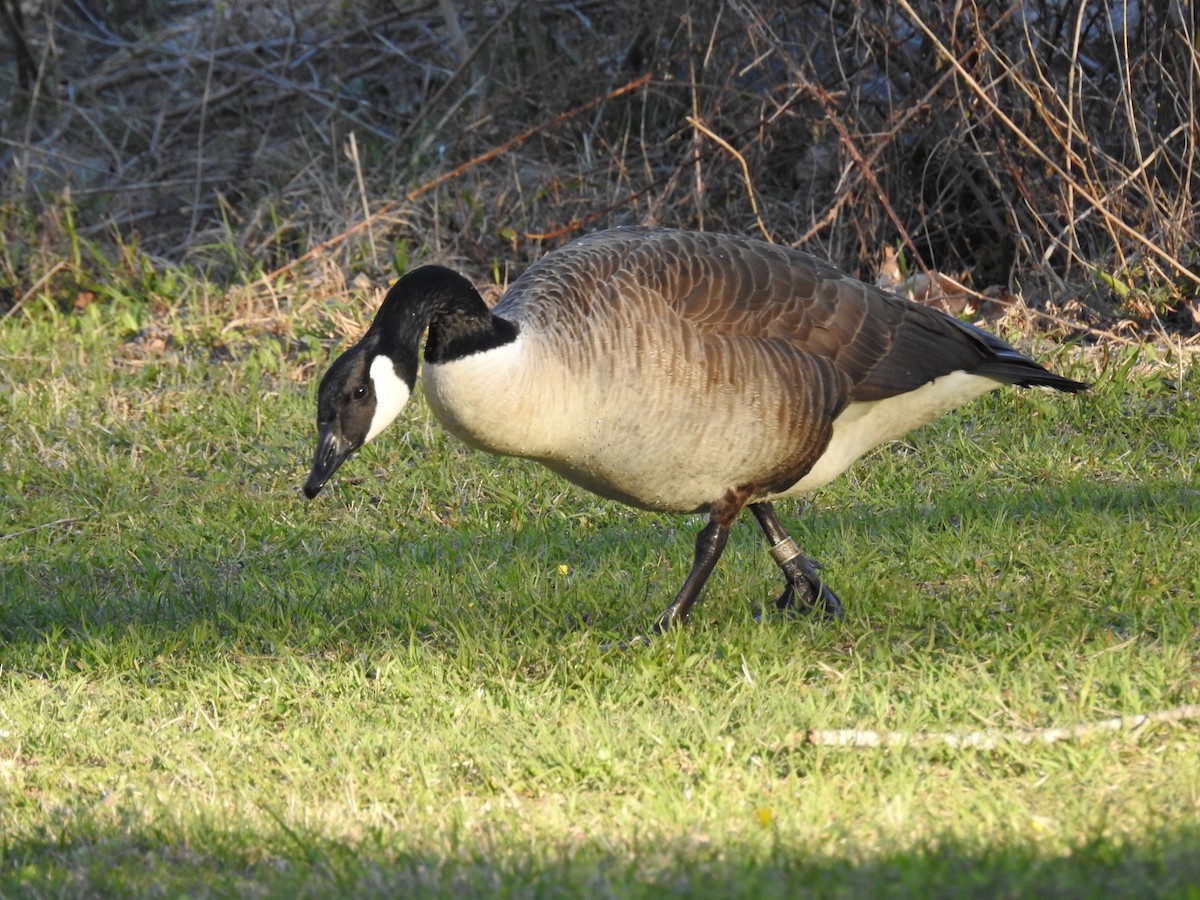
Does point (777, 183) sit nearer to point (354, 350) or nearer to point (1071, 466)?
point (1071, 466)

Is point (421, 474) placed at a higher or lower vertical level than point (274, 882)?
lower

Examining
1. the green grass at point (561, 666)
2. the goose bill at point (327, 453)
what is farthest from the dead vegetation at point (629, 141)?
the goose bill at point (327, 453)

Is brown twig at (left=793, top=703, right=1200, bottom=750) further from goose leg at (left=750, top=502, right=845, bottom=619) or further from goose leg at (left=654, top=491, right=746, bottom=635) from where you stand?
goose leg at (left=750, top=502, right=845, bottom=619)

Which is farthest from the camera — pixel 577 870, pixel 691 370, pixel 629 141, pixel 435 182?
pixel 629 141

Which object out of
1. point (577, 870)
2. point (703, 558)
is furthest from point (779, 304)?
point (577, 870)

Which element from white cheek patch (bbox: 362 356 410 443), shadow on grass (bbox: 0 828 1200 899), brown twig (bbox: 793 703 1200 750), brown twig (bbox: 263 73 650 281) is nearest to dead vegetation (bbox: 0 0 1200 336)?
brown twig (bbox: 263 73 650 281)

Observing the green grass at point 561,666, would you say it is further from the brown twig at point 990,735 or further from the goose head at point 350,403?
the goose head at point 350,403

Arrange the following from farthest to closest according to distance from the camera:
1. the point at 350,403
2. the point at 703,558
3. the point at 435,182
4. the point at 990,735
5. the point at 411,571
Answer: the point at 435,182 < the point at 411,571 < the point at 703,558 < the point at 350,403 < the point at 990,735

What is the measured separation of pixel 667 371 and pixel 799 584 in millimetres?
1009

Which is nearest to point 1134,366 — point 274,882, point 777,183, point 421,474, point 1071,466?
point 1071,466

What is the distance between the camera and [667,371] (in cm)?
434

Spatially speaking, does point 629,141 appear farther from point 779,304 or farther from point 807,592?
point 807,592

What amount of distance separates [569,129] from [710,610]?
5.08m

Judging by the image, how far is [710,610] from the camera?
4961mm
